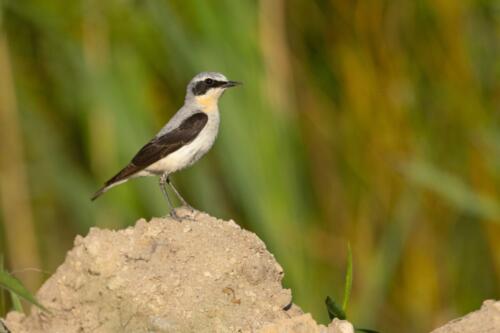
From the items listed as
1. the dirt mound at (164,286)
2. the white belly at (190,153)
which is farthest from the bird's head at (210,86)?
the dirt mound at (164,286)

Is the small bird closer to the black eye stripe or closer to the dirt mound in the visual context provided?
the black eye stripe

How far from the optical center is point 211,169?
8195 mm

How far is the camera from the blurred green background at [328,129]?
761 cm

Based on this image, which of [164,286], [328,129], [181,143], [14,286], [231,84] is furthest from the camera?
[328,129]

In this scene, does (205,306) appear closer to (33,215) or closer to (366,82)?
(366,82)

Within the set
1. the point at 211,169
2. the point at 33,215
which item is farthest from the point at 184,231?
the point at 33,215

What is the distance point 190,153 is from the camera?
670 centimetres

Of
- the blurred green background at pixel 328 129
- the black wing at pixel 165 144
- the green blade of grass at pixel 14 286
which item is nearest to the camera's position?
the green blade of grass at pixel 14 286

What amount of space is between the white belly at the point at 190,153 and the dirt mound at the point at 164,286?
2.43 metres

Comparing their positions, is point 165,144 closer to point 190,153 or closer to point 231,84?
point 190,153

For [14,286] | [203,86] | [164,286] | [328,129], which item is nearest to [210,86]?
[203,86]

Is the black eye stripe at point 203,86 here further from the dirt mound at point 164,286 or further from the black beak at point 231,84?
the dirt mound at point 164,286

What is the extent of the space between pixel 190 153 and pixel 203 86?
540mm

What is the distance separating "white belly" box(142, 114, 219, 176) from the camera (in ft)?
22.0
